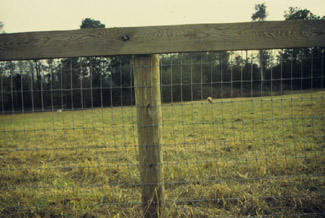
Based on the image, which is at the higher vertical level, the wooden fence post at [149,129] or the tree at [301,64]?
the tree at [301,64]

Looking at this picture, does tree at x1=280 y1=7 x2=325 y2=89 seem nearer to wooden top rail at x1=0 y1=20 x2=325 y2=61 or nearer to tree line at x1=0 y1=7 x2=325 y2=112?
tree line at x1=0 y1=7 x2=325 y2=112

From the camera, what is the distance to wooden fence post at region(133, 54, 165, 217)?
250 centimetres

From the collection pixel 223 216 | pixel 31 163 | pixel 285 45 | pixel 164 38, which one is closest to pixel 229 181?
pixel 223 216

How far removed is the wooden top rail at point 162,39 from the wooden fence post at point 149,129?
18 centimetres

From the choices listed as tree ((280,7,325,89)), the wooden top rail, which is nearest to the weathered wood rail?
the wooden top rail

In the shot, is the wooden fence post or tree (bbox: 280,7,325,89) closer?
the wooden fence post

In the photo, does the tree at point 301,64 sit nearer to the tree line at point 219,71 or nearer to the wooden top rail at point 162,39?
the tree line at point 219,71

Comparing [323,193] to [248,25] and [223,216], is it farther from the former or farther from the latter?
[248,25]

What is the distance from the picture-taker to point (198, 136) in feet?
22.6

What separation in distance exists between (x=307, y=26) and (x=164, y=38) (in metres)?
1.49

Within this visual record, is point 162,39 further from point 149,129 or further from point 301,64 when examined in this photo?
point 301,64

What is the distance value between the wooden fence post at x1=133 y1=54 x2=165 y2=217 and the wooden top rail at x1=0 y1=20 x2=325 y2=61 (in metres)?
0.18

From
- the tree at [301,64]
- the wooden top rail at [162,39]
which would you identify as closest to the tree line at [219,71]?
the tree at [301,64]

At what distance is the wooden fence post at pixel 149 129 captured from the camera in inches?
98.5
